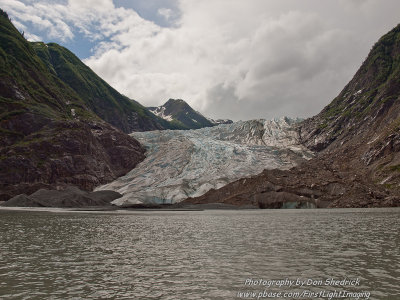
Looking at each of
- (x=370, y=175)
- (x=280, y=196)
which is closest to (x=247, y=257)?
(x=280, y=196)

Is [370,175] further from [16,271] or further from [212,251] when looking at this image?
[16,271]

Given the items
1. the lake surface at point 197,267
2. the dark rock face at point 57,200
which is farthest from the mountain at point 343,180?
the lake surface at point 197,267

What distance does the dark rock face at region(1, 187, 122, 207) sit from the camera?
11800 centimetres

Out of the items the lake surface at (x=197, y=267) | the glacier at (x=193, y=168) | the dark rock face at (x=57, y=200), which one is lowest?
the lake surface at (x=197, y=267)

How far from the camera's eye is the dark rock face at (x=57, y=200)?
11800cm

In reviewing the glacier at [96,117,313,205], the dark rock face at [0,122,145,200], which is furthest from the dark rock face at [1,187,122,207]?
the dark rock face at [0,122,145,200]

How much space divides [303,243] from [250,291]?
15.8 m

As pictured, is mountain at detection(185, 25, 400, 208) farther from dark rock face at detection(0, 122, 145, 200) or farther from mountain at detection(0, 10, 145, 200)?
mountain at detection(0, 10, 145, 200)

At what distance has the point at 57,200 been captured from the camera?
122938mm

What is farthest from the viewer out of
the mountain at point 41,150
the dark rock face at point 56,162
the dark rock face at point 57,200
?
the mountain at point 41,150

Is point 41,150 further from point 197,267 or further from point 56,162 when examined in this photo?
point 197,267

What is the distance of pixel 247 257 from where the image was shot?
24.0 meters

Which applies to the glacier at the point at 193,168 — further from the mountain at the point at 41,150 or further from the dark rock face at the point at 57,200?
the mountain at the point at 41,150

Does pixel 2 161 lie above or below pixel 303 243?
above
